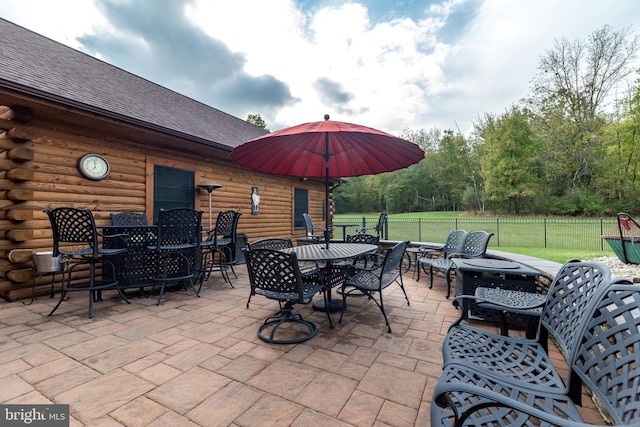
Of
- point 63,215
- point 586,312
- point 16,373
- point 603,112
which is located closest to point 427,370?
point 586,312

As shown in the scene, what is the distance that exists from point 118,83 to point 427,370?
7.50 meters

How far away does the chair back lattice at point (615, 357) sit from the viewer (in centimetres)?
77

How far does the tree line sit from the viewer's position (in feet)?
48.8

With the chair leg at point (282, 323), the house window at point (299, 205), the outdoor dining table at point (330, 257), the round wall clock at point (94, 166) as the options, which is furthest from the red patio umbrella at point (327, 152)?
the house window at point (299, 205)

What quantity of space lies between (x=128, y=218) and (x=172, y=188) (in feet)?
3.68

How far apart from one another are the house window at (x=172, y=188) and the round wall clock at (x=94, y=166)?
79 centimetres

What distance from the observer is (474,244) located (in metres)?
4.20

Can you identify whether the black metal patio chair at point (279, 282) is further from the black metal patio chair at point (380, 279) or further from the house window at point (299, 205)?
the house window at point (299, 205)

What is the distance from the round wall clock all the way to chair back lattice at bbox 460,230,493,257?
5808mm

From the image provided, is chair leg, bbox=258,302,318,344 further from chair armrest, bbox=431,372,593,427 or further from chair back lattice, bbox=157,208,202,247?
chair back lattice, bbox=157,208,202,247

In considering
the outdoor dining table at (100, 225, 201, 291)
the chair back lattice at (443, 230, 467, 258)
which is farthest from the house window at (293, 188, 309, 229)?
the outdoor dining table at (100, 225, 201, 291)

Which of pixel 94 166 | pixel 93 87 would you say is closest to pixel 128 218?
pixel 94 166

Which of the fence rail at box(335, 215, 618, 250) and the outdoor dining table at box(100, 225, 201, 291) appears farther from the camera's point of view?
the fence rail at box(335, 215, 618, 250)

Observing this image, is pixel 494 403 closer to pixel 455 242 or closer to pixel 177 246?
pixel 177 246
